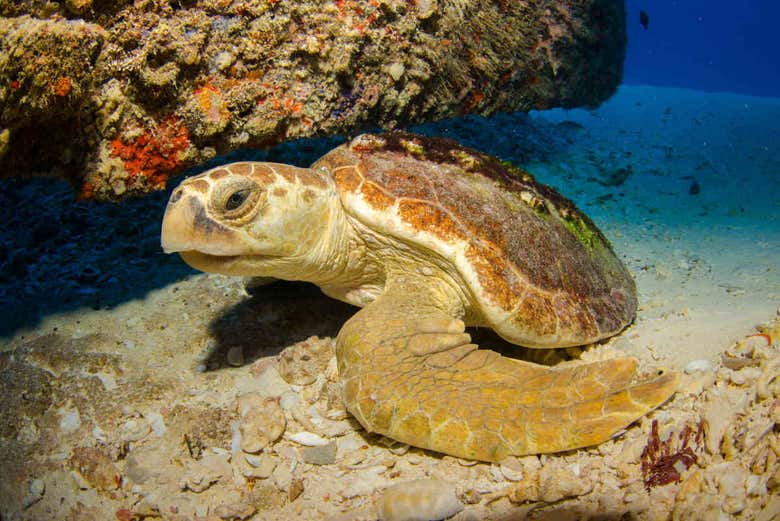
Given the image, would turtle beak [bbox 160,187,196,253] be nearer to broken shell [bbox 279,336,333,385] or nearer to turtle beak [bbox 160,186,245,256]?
turtle beak [bbox 160,186,245,256]

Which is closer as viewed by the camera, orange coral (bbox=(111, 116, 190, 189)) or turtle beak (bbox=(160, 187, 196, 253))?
turtle beak (bbox=(160, 187, 196, 253))

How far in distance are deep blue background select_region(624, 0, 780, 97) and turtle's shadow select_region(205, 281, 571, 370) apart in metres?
68.7

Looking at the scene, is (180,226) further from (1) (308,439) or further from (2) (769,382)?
(2) (769,382)

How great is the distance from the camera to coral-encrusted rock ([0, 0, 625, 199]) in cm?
192

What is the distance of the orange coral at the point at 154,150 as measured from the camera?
7.43ft

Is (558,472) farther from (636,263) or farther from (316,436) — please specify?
(636,263)

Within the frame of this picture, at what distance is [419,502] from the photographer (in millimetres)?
1426

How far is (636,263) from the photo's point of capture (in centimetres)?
332

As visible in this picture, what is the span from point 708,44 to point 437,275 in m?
98.2

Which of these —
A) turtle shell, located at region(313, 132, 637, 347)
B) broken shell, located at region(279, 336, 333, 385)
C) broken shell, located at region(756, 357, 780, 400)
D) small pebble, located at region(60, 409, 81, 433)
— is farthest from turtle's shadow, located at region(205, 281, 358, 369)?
broken shell, located at region(756, 357, 780, 400)

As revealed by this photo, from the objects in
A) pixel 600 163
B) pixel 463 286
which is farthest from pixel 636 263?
pixel 600 163

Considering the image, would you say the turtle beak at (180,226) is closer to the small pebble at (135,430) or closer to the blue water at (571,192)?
the small pebble at (135,430)

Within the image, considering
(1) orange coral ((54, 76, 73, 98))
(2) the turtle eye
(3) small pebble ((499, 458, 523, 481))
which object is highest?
(3) small pebble ((499, 458, 523, 481))

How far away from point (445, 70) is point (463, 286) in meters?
1.76
